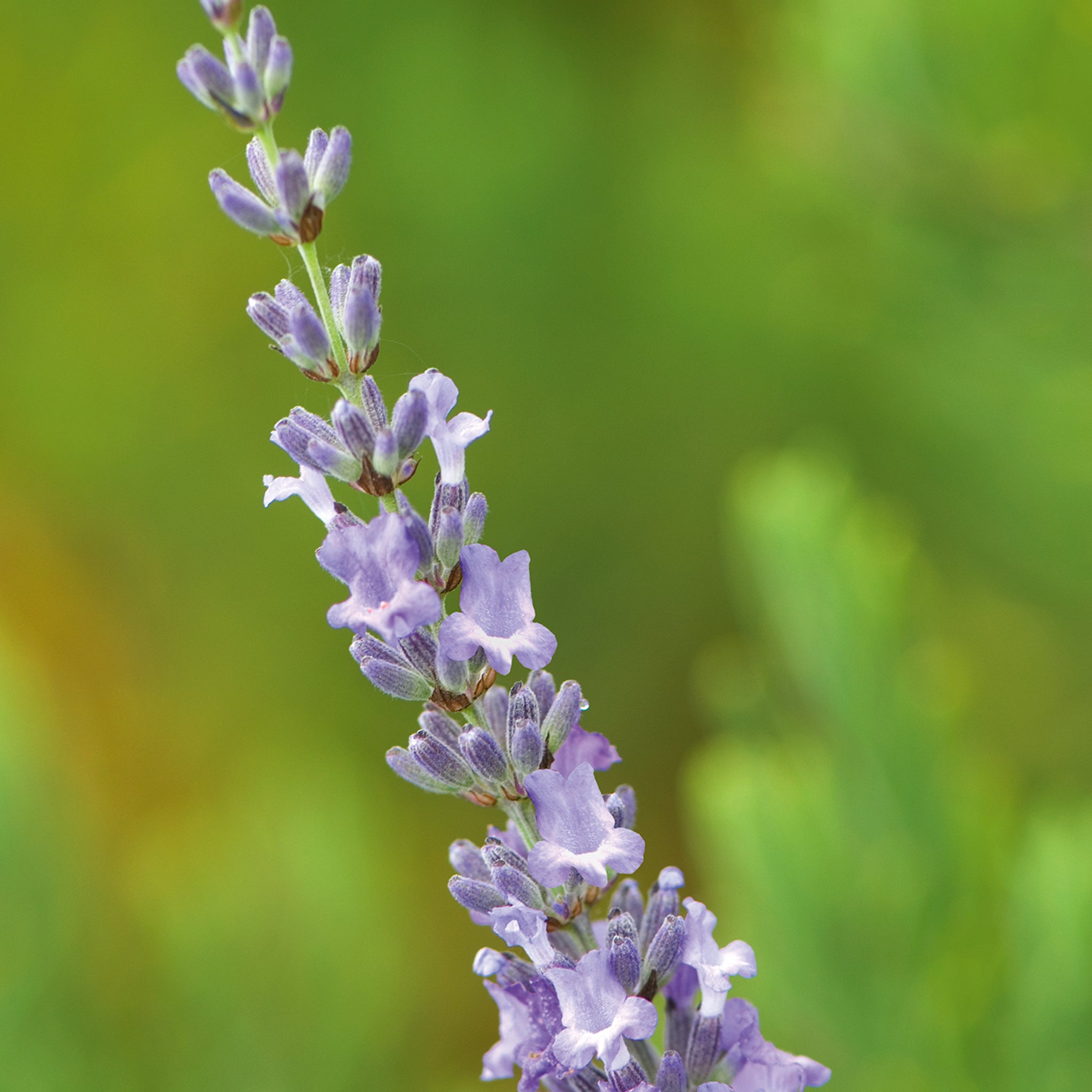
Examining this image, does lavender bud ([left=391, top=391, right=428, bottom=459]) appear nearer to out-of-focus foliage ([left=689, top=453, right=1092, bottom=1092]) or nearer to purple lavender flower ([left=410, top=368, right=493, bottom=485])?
purple lavender flower ([left=410, top=368, right=493, bottom=485])

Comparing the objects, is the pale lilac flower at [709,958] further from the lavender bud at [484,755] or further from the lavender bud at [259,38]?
the lavender bud at [259,38]

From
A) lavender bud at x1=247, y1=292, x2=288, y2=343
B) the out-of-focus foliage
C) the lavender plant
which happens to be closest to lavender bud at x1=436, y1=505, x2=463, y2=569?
the lavender plant

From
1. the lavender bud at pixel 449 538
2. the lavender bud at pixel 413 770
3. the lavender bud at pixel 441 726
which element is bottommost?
the lavender bud at pixel 413 770

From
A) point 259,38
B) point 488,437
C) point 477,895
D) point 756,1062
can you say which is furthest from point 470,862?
point 488,437

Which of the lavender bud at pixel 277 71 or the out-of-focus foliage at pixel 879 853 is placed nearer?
the lavender bud at pixel 277 71

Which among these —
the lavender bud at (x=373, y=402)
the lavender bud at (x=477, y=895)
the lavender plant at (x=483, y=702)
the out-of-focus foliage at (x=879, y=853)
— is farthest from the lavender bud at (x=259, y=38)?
the out-of-focus foliage at (x=879, y=853)
